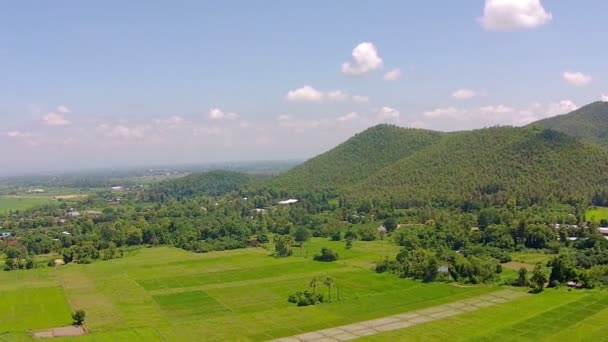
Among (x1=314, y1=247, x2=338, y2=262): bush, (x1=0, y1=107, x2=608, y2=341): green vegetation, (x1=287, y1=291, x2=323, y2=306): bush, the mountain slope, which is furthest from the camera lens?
the mountain slope

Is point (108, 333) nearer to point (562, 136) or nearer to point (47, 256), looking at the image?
point (47, 256)

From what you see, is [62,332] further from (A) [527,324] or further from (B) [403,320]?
(A) [527,324]

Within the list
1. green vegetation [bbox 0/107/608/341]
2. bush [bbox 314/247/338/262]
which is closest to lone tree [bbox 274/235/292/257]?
green vegetation [bbox 0/107/608/341]

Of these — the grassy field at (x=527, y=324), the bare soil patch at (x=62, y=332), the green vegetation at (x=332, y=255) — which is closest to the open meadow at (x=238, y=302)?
the grassy field at (x=527, y=324)

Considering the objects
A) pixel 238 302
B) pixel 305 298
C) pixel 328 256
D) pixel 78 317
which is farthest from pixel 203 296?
pixel 328 256

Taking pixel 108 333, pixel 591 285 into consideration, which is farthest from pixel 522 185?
pixel 108 333

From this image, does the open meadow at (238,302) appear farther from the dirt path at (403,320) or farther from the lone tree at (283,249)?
the lone tree at (283,249)

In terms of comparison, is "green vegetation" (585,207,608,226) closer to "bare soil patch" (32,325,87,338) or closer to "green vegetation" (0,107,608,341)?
"green vegetation" (0,107,608,341)
